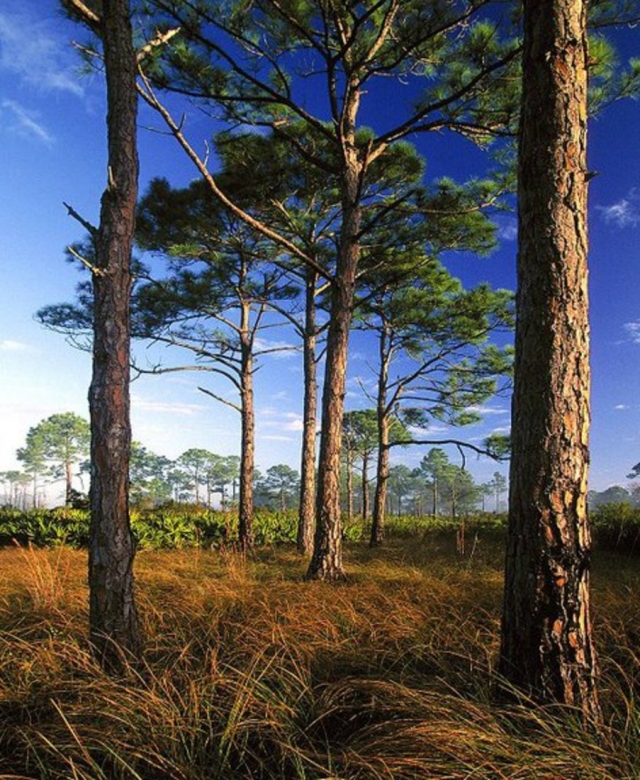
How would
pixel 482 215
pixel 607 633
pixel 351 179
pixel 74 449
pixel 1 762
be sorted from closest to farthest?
1. pixel 1 762
2. pixel 607 633
3. pixel 351 179
4. pixel 482 215
5. pixel 74 449

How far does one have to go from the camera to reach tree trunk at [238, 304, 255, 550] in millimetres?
10188

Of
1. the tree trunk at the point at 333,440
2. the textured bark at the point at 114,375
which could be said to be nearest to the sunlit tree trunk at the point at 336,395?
the tree trunk at the point at 333,440

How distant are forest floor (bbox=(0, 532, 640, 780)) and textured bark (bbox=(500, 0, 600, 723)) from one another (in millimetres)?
200

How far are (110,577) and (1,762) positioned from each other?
103 cm

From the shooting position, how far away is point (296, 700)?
7.14ft

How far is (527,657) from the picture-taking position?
2.00m

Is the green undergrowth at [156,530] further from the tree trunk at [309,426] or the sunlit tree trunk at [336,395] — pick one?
the sunlit tree trunk at [336,395]

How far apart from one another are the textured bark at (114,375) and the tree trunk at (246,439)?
7.31 m

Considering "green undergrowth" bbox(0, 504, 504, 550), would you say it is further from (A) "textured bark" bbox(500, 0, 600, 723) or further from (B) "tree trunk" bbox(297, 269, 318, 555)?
(A) "textured bark" bbox(500, 0, 600, 723)

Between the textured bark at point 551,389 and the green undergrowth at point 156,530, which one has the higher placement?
the textured bark at point 551,389

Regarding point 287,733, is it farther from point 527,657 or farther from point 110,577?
point 110,577

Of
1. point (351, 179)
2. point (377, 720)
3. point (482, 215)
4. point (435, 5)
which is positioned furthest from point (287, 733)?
point (482, 215)

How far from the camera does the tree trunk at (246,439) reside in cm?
1019

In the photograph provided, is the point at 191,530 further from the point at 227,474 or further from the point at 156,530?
the point at 227,474
